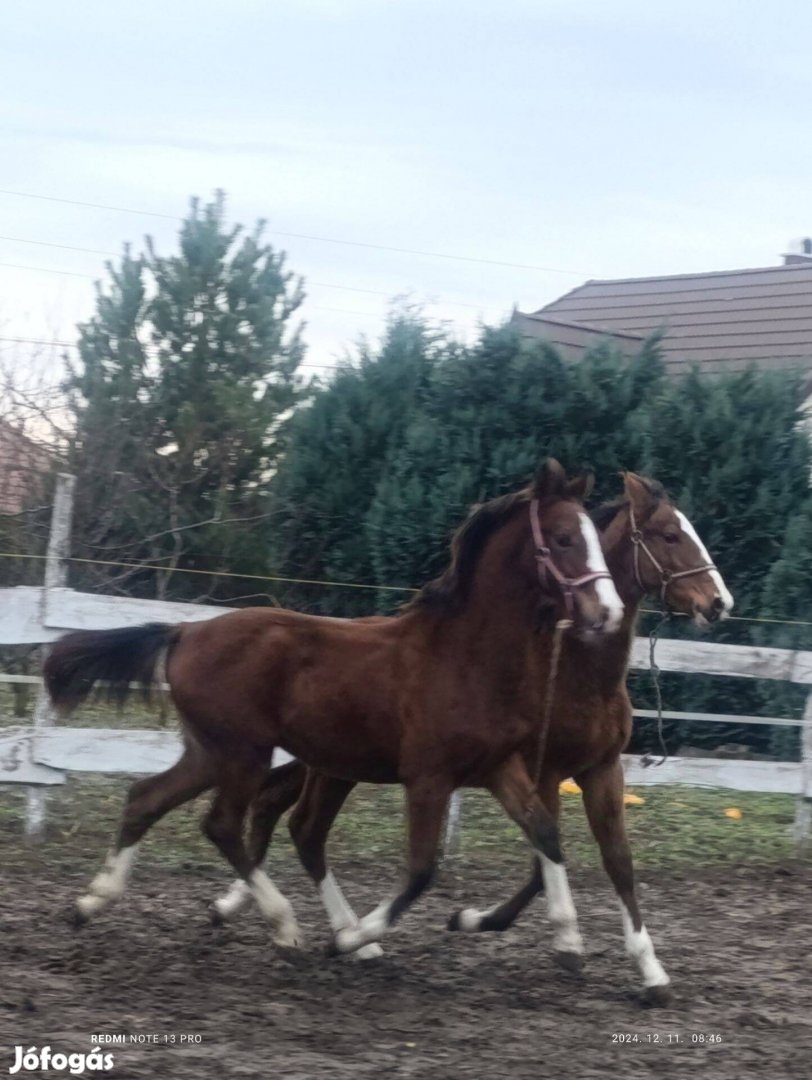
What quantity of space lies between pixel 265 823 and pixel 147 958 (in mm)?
945

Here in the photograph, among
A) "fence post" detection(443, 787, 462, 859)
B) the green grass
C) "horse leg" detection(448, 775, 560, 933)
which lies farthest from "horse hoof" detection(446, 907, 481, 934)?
"fence post" detection(443, 787, 462, 859)

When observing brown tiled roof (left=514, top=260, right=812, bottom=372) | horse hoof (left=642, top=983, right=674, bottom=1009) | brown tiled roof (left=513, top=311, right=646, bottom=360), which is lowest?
horse hoof (left=642, top=983, right=674, bottom=1009)

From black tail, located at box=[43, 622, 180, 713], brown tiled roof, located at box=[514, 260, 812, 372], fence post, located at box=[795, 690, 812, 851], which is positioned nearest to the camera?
black tail, located at box=[43, 622, 180, 713]

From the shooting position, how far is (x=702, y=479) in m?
10.1

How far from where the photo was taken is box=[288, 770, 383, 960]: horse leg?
5559 mm

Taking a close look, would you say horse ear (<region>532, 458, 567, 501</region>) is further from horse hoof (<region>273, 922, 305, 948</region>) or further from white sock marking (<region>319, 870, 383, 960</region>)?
horse hoof (<region>273, 922, 305, 948</region>)

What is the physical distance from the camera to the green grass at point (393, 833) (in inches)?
275

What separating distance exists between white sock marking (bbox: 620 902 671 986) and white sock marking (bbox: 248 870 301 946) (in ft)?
4.04

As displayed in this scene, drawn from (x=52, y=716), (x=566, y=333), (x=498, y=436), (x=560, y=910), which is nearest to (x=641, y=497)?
(x=560, y=910)

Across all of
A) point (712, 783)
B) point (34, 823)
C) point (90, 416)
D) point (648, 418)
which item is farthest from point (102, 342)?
point (712, 783)

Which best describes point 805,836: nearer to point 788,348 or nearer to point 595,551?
point 595,551

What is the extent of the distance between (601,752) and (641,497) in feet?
3.86

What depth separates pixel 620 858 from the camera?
5.16 meters

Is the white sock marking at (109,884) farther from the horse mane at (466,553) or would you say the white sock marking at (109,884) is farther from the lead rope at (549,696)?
the lead rope at (549,696)
